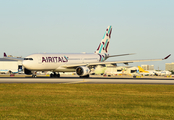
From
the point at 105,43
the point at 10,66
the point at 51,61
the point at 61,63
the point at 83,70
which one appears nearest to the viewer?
the point at 83,70

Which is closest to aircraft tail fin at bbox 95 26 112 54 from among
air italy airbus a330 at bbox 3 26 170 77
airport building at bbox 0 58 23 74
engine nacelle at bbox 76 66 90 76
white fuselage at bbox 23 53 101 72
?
air italy airbus a330 at bbox 3 26 170 77

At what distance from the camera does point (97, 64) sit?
195 feet

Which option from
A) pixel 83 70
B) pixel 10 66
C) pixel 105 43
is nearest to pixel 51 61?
pixel 83 70

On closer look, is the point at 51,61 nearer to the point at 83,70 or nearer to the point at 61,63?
the point at 61,63

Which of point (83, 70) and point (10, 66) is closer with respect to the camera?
point (83, 70)

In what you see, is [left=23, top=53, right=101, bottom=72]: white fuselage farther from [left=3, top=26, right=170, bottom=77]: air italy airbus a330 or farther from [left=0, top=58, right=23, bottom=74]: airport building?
[left=0, top=58, right=23, bottom=74]: airport building

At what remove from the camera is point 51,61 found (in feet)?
192

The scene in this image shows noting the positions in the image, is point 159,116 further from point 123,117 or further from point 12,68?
point 12,68

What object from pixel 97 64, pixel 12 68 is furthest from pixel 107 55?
pixel 12 68

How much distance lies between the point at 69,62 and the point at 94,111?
46.9 m

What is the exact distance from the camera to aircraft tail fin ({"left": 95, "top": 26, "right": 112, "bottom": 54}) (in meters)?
72.6

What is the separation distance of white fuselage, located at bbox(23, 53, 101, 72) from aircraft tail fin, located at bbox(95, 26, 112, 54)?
26.9ft

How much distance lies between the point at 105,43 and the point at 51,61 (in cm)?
1965

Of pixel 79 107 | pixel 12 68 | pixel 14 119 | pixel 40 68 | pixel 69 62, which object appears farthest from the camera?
pixel 12 68
